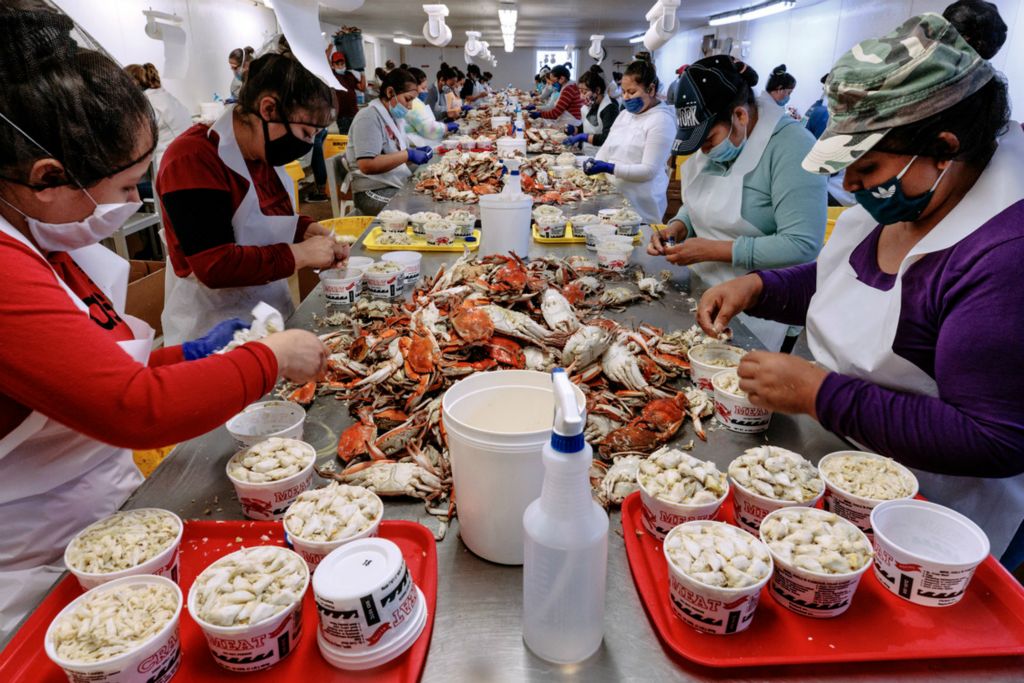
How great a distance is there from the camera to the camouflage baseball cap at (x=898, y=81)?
1.36m

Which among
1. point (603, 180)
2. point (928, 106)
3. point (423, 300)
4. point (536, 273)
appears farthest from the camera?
point (603, 180)

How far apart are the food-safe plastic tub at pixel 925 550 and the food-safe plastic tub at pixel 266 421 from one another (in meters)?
1.40

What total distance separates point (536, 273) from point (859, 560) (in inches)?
77.6

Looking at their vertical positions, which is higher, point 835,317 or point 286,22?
point 286,22

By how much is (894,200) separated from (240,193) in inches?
95.9

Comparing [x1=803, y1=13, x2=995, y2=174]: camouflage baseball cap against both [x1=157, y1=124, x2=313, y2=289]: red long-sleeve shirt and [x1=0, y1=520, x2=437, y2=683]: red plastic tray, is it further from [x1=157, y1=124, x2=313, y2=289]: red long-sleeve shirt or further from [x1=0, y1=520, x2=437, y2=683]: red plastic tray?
[x1=157, y1=124, x2=313, y2=289]: red long-sleeve shirt

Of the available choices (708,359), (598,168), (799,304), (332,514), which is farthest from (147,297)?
(598,168)

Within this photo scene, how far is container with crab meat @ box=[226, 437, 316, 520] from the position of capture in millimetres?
1371

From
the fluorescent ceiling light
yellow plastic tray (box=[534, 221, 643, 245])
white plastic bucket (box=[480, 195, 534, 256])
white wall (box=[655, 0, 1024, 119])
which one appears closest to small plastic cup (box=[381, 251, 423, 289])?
white plastic bucket (box=[480, 195, 534, 256])

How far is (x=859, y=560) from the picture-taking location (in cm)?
111

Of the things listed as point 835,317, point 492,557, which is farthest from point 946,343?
point 492,557

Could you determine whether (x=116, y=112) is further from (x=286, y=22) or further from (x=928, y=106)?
(x=928, y=106)

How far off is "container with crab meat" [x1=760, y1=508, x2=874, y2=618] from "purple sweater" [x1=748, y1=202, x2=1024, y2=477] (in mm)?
355

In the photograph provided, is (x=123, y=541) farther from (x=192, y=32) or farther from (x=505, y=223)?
(x=192, y=32)
